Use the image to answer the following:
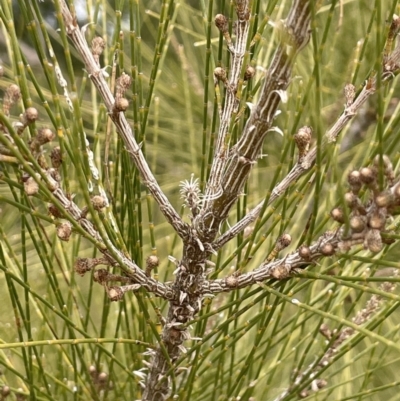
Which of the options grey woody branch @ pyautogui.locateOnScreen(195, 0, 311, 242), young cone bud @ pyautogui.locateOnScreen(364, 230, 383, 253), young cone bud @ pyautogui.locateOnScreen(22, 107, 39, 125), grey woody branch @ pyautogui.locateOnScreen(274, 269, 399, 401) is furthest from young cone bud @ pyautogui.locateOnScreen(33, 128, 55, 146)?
grey woody branch @ pyautogui.locateOnScreen(274, 269, 399, 401)

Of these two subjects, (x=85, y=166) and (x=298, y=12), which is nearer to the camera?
(x=298, y=12)

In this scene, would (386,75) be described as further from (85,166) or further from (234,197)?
(85,166)

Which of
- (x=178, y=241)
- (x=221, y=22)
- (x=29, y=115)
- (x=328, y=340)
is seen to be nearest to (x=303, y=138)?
(x=221, y=22)

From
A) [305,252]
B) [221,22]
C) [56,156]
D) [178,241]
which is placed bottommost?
[178,241]

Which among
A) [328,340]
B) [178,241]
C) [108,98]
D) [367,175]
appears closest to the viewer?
[367,175]

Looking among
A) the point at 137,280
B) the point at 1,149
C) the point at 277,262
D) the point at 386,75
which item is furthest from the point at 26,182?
the point at 386,75

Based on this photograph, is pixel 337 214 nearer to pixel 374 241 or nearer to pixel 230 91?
pixel 374 241
